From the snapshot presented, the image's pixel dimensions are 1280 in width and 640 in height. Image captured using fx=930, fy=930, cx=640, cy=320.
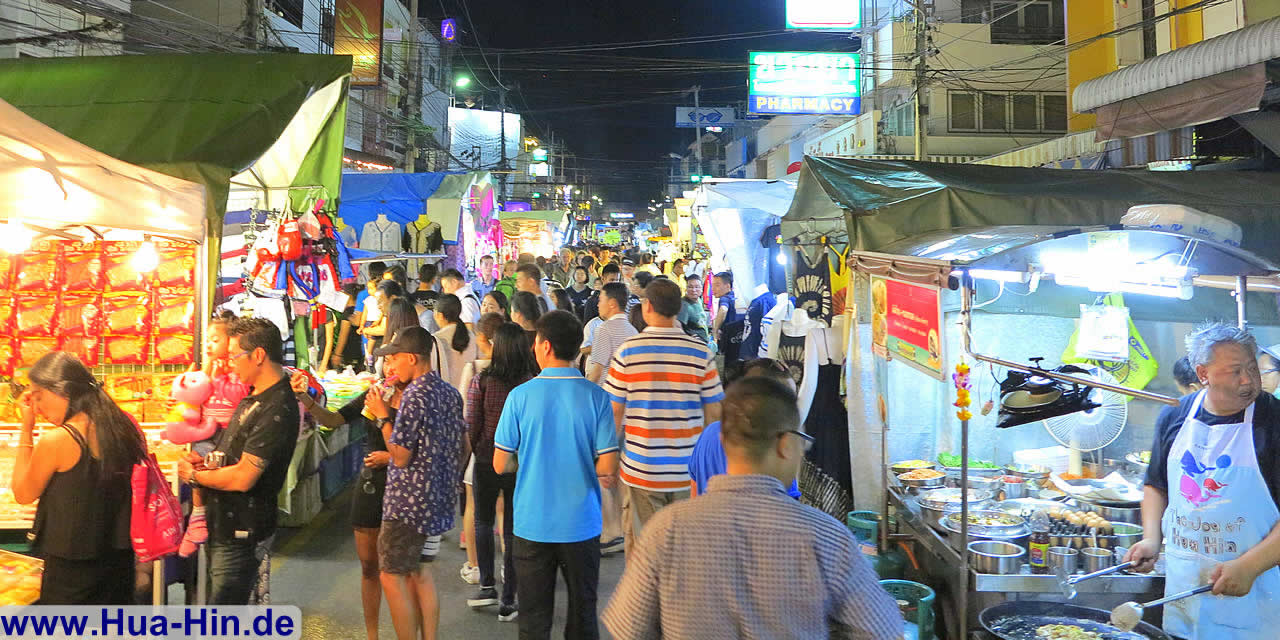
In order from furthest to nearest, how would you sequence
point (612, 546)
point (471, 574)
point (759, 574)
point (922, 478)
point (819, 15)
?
point (819, 15)
point (612, 546)
point (922, 478)
point (471, 574)
point (759, 574)

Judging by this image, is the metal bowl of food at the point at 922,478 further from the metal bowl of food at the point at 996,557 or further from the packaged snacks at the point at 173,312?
the packaged snacks at the point at 173,312

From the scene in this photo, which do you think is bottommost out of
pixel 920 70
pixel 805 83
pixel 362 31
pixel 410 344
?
pixel 410 344

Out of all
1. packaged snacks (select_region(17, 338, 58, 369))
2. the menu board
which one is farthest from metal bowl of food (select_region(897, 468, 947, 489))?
packaged snacks (select_region(17, 338, 58, 369))

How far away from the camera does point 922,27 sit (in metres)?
18.0

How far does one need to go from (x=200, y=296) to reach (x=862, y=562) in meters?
4.70

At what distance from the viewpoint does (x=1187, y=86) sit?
819 centimetres

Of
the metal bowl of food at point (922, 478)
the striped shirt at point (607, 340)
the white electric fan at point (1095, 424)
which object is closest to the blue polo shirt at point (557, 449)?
the striped shirt at point (607, 340)

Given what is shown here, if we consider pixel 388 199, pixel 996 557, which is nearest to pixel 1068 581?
pixel 996 557

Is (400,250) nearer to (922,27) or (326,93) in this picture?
(326,93)

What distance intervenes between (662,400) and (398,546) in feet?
5.33

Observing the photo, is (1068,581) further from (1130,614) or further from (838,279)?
(838,279)

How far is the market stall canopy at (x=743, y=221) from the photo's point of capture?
41.6 feet

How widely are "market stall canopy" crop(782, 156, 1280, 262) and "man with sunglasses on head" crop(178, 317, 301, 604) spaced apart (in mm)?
4361

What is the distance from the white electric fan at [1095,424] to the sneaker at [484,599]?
13.6 ft
